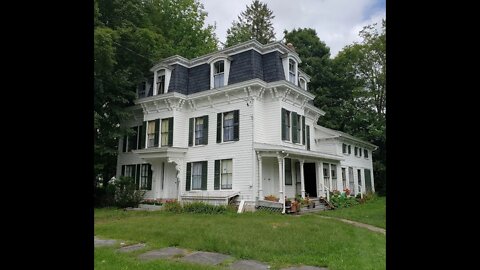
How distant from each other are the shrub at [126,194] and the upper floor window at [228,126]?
503cm

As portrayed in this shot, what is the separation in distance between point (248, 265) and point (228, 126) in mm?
10469

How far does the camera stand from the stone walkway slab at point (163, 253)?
237 inches

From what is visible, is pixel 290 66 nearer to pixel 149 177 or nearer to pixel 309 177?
pixel 309 177

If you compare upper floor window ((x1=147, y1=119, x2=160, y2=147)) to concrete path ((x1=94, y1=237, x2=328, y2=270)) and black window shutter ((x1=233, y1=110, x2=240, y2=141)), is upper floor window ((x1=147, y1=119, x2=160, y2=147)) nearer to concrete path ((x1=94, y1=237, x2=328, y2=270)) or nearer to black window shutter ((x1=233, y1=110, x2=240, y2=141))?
black window shutter ((x1=233, y1=110, x2=240, y2=141))

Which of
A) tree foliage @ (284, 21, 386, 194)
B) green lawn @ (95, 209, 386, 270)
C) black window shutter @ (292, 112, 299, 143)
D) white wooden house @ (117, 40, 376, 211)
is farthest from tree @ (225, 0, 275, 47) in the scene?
green lawn @ (95, 209, 386, 270)

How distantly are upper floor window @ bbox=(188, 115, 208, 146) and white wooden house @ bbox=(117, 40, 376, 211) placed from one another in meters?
0.05

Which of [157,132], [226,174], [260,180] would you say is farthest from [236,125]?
[157,132]

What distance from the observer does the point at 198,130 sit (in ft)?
55.6

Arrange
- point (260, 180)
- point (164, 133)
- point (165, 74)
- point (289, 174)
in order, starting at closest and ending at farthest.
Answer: point (260, 180) → point (289, 174) → point (164, 133) → point (165, 74)
